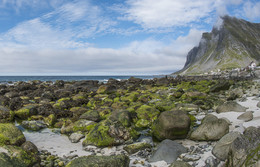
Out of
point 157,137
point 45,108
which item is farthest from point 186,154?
point 45,108

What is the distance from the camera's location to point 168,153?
6809 millimetres

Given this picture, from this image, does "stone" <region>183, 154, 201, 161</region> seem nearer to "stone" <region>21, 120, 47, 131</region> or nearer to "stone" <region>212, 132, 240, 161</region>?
"stone" <region>212, 132, 240, 161</region>

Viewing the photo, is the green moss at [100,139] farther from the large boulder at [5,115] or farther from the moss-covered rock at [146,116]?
the large boulder at [5,115]

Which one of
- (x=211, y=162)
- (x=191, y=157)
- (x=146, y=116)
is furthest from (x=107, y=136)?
(x=211, y=162)

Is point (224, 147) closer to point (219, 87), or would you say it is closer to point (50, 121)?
point (50, 121)

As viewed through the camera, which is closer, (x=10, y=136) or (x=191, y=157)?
(x=191, y=157)

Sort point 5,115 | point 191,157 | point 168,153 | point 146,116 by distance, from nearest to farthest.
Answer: point 191,157, point 168,153, point 146,116, point 5,115

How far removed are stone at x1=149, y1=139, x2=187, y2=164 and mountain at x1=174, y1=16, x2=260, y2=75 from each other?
5286 inches

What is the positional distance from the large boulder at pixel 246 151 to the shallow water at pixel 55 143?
17.7 feet

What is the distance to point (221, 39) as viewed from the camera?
558ft

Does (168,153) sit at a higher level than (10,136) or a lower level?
lower

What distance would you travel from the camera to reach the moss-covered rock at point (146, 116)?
11.4 m

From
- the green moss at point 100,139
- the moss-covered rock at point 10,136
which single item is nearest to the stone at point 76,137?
the green moss at point 100,139

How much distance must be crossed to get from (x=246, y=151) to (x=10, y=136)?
26.9 ft
